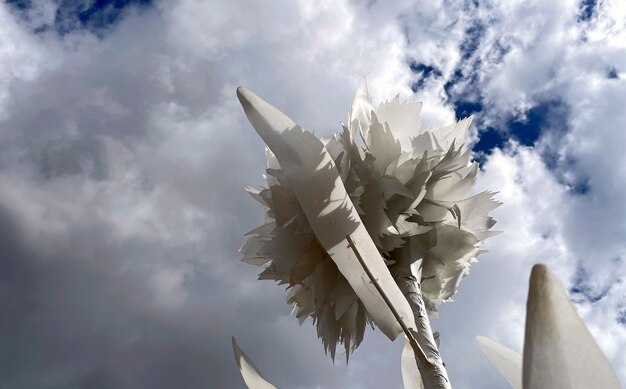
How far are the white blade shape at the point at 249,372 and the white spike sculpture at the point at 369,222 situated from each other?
219mm

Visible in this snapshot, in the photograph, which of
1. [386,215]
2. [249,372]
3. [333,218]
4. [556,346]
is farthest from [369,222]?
[556,346]

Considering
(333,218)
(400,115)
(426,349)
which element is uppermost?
(400,115)

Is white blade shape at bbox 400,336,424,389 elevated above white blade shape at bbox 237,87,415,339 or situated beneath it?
situated beneath

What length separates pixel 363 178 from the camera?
1.38 metres

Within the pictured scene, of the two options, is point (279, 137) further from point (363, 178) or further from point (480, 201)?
point (480, 201)

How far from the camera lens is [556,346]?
2.50 feet

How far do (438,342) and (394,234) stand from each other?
0.93 ft

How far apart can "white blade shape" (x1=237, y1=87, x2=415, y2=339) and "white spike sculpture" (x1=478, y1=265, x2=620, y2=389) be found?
1.19 feet

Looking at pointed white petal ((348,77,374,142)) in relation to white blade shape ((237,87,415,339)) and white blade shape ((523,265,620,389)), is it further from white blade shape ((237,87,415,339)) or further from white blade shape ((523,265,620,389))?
white blade shape ((523,265,620,389))

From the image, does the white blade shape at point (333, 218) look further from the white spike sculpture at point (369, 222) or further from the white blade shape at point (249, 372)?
the white blade shape at point (249, 372)

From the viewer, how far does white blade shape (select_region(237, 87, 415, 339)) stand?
3.70 feet

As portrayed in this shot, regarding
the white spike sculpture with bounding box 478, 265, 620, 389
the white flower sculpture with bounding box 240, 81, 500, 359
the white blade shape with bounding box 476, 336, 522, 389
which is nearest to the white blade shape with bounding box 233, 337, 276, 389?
the white flower sculpture with bounding box 240, 81, 500, 359

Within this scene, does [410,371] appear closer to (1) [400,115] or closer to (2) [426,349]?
(2) [426,349]

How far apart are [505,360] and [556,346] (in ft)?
1.59
